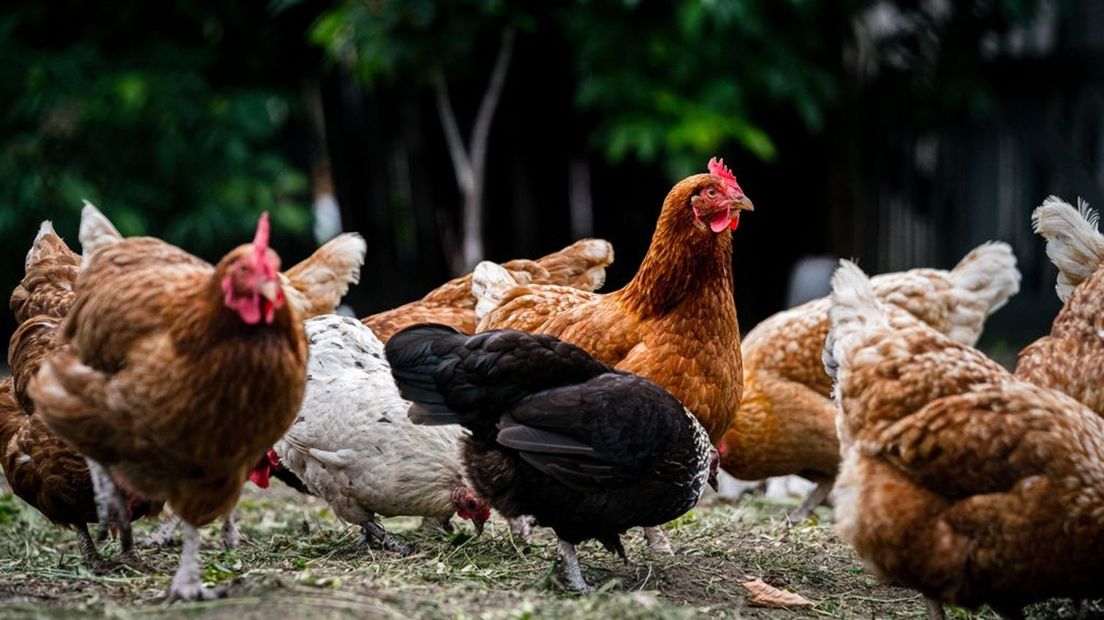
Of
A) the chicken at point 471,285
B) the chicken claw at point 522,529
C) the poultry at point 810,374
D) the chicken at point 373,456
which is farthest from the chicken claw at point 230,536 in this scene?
the poultry at point 810,374

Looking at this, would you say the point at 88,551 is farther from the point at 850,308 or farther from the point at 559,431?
the point at 850,308

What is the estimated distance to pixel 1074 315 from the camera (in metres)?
4.90

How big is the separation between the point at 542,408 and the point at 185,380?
1253 mm

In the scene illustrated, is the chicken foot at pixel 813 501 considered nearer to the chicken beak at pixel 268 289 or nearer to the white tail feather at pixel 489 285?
the white tail feather at pixel 489 285

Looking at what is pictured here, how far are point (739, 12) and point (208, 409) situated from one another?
5.76 meters

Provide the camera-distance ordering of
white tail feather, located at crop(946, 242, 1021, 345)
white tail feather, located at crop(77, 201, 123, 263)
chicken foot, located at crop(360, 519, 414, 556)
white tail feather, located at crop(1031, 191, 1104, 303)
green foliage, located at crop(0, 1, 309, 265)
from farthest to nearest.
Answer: green foliage, located at crop(0, 1, 309, 265)
white tail feather, located at crop(946, 242, 1021, 345)
white tail feather, located at crop(1031, 191, 1104, 303)
chicken foot, located at crop(360, 519, 414, 556)
white tail feather, located at crop(77, 201, 123, 263)

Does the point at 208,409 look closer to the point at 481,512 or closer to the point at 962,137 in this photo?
the point at 481,512

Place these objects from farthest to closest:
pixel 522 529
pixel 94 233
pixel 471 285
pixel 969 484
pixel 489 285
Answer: pixel 471 285
pixel 489 285
pixel 522 529
pixel 94 233
pixel 969 484

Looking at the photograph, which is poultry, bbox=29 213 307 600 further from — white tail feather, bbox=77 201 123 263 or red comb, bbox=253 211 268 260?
white tail feather, bbox=77 201 123 263

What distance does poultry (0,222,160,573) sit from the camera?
4.70 metres

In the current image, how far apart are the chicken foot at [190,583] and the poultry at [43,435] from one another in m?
0.77

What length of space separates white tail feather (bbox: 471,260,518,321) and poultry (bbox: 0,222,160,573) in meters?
1.74

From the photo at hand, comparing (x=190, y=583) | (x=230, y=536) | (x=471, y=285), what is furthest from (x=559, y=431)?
(x=471, y=285)

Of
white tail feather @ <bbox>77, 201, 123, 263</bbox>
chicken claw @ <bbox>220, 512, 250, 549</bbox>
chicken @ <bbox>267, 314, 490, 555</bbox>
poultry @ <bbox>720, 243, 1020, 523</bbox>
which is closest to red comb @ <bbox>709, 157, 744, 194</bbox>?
chicken @ <bbox>267, 314, 490, 555</bbox>
